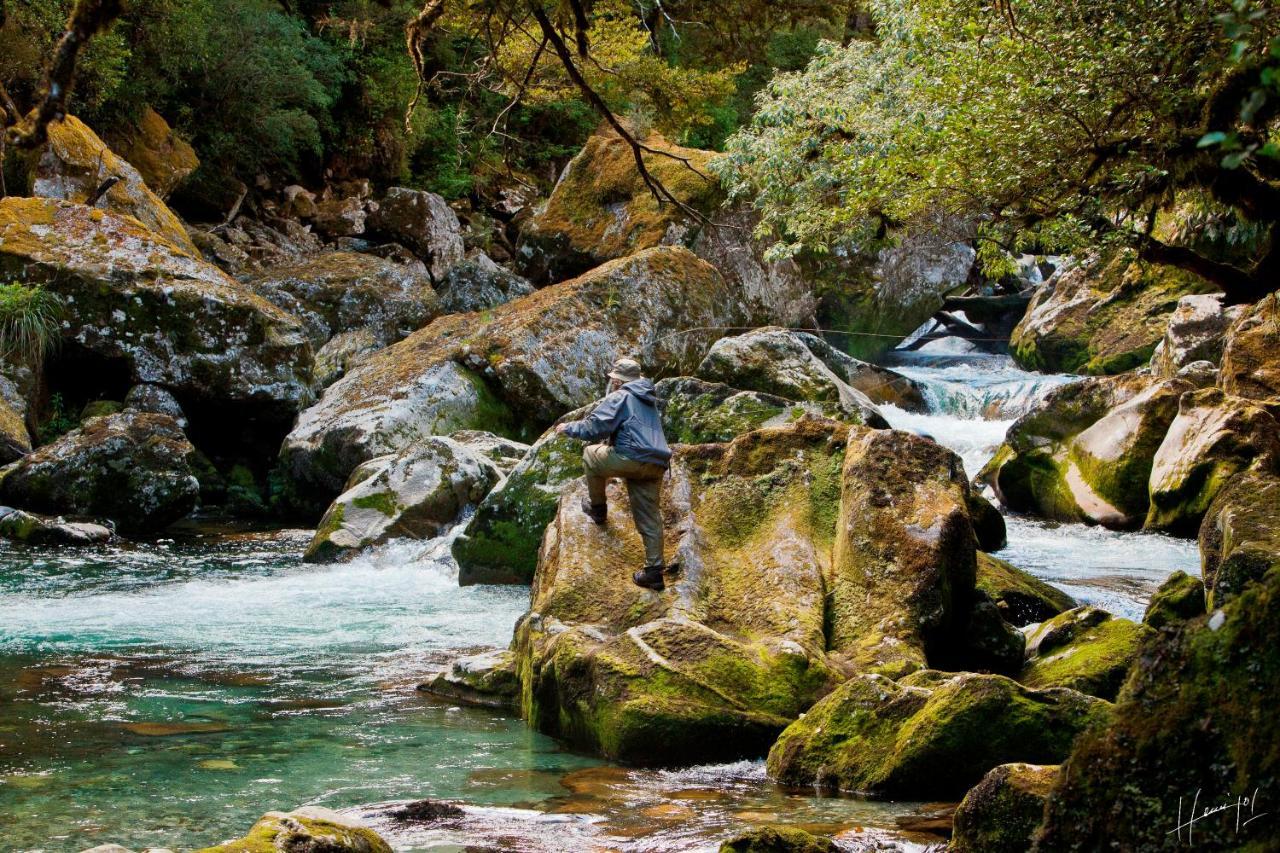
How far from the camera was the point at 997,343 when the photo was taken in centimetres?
2700

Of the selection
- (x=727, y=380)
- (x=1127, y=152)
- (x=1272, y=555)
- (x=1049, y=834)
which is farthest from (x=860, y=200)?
(x=1049, y=834)

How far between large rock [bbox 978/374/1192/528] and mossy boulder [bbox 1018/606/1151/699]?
6.39 m

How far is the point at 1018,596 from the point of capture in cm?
939

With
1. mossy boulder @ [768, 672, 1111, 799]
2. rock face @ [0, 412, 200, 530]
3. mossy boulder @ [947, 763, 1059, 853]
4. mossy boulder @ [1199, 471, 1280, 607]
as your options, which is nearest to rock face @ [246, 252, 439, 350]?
rock face @ [0, 412, 200, 530]

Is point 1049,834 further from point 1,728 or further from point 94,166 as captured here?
point 94,166

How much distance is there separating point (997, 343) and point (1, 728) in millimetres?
23734

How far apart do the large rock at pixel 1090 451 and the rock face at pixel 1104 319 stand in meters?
6.89

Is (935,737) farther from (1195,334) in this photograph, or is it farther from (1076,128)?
(1195,334)

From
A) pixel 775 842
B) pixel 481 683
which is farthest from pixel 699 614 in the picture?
pixel 775 842

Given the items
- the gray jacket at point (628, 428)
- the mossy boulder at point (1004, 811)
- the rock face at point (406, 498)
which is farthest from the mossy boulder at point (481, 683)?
the rock face at point (406, 498)

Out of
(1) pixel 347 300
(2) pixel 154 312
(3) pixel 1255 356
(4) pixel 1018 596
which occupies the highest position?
(1) pixel 347 300

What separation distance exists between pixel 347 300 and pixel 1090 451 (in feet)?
43.3

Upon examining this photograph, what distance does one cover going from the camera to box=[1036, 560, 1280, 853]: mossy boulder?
3207 millimetres

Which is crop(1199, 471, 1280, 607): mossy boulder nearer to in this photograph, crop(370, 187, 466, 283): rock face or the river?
the river
